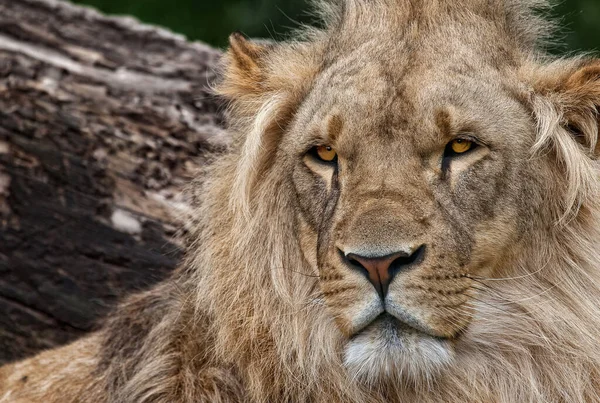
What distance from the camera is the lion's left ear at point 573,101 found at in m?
3.56

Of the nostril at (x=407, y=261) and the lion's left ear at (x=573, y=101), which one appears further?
the lion's left ear at (x=573, y=101)

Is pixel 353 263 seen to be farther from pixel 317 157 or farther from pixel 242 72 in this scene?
pixel 242 72

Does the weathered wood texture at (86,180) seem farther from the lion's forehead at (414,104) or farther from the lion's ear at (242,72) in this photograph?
the lion's forehead at (414,104)

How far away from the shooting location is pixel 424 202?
134 inches

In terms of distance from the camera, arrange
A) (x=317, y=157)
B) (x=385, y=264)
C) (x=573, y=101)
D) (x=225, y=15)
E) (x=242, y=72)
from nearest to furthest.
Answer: (x=385, y=264) < (x=573, y=101) < (x=317, y=157) < (x=242, y=72) < (x=225, y=15)

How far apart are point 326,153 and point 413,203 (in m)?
0.42

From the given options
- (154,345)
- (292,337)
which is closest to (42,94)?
(154,345)

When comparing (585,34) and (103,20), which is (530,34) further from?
(585,34)

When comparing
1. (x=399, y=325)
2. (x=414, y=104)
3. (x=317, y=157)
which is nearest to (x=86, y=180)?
(x=317, y=157)

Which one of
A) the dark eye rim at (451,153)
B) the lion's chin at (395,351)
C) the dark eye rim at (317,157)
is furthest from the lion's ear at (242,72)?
the lion's chin at (395,351)

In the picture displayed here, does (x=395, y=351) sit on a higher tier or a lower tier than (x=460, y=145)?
lower

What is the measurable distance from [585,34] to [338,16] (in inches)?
272

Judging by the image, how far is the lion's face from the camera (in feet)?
10.9

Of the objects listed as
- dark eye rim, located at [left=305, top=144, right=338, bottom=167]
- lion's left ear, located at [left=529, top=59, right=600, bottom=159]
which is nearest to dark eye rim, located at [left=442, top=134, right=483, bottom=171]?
lion's left ear, located at [left=529, top=59, right=600, bottom=159]
